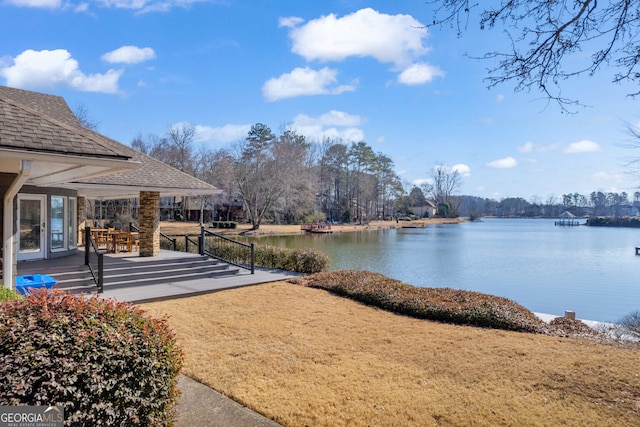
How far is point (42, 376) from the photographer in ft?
7.00

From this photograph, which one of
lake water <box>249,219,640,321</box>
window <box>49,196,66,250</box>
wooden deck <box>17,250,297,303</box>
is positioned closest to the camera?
wooden deck <box>17,250,297,303</box>

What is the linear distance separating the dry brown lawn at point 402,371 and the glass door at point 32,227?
20.7ft

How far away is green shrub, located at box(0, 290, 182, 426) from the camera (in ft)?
6.99

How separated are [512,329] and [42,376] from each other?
714 centimetres

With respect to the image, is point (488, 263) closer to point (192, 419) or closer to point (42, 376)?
point (192, 419)

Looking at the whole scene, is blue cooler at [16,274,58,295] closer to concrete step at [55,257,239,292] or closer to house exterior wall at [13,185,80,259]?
concrete step at [55,257,239,292]

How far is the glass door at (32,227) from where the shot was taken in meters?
10.3

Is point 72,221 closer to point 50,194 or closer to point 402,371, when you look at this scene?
point 50,194

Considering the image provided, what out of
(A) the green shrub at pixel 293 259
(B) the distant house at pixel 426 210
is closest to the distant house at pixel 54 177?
(A) the green shrub at pixel 293 259

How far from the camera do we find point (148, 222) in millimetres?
12328

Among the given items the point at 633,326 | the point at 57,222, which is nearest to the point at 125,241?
the point at 57,222

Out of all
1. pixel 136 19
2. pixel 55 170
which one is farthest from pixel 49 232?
pixel 136 19

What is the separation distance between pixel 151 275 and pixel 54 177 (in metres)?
3.65

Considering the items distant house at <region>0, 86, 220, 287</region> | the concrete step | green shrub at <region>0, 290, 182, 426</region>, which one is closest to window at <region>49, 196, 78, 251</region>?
distant house at <region>0, 86, 220, 287</region>
